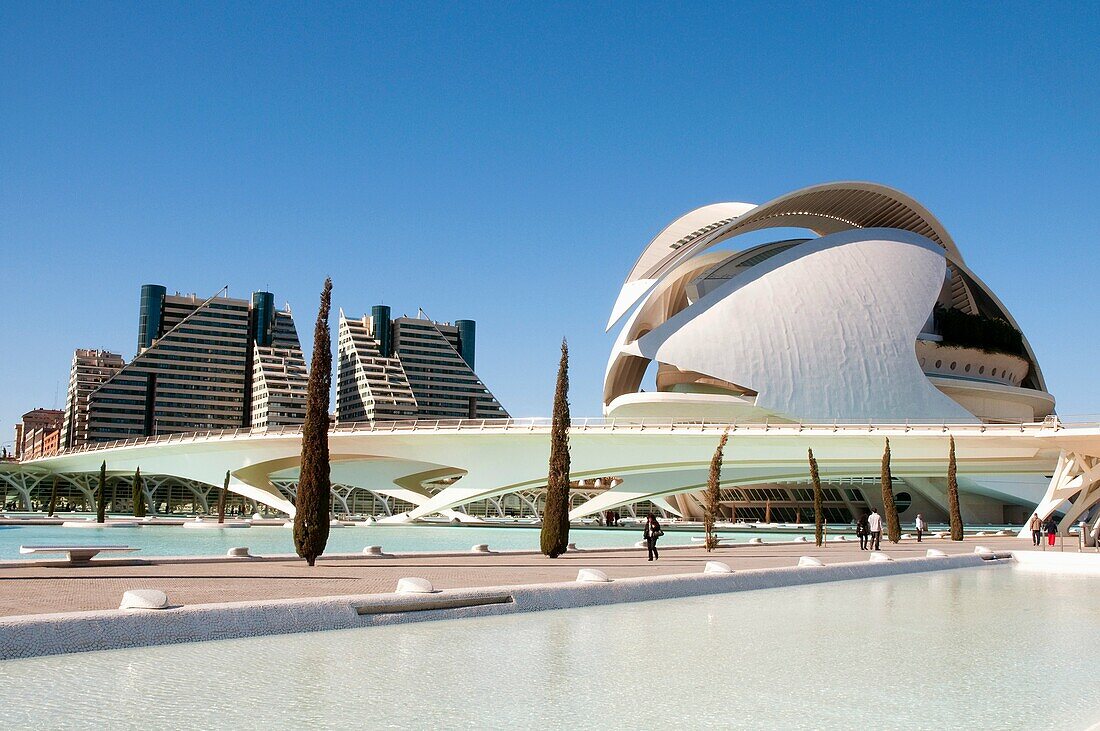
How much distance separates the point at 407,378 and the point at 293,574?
133 metres

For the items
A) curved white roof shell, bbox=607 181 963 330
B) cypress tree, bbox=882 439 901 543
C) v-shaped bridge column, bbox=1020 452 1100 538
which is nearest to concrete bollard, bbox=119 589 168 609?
cypress tree, bbox=882 439 901 543

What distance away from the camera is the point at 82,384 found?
15238 centimetres

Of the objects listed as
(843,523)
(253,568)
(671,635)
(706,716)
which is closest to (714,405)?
(843,523)

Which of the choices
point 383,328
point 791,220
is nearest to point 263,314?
point 383,328

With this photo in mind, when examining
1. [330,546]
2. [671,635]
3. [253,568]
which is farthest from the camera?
[330,546]

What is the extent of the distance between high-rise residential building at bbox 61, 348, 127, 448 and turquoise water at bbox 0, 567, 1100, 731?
129946 millimetres

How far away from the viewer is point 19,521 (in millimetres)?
48906

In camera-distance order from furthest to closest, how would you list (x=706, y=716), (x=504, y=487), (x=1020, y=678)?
(x=504, y=487) → (x=1020, y=678) → (x=706, y=716)

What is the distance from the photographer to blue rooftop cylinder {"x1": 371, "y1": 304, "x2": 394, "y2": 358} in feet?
519

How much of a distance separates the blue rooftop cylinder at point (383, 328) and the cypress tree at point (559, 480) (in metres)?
134

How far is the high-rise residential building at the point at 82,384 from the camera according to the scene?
133125 millimetres

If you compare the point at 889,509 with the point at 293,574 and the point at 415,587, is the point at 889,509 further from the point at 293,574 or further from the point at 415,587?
the point at 415,587

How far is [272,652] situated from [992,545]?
2815cm

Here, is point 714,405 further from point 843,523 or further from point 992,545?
point 992,545
